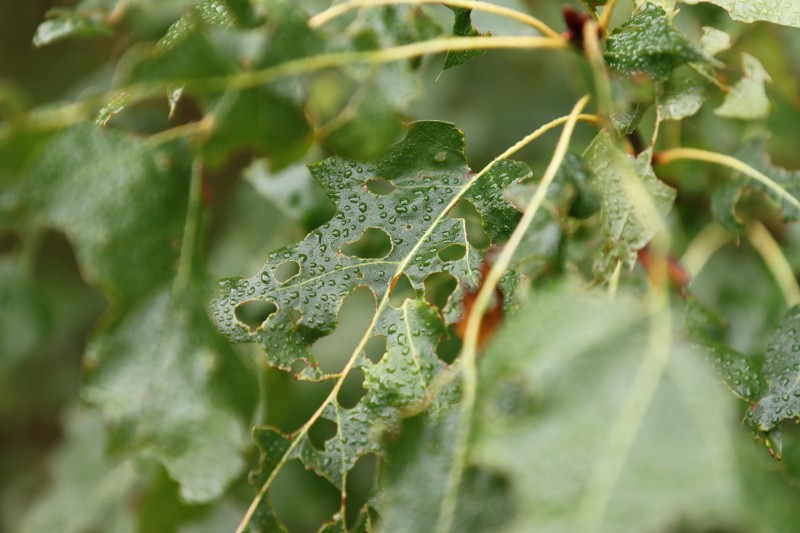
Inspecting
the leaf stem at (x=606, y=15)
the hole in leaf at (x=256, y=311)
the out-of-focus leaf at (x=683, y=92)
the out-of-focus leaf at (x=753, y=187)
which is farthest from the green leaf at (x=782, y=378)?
the hole in leaf at (x=256, y=311)

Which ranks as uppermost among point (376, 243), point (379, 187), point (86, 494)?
point (376, 243)

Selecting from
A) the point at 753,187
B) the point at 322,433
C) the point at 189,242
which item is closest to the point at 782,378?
the point at 753,187

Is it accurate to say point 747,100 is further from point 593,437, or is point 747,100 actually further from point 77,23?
point 77,23

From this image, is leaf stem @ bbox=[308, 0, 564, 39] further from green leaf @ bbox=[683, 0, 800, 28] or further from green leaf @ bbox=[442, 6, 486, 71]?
green leaf @ bbox=[683, 0, 800, 28]

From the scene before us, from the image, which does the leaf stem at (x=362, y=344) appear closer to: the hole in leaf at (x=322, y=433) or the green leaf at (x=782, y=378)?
the green leaf at (x=782, y=378)

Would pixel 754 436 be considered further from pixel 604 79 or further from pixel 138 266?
pixel 138 266
